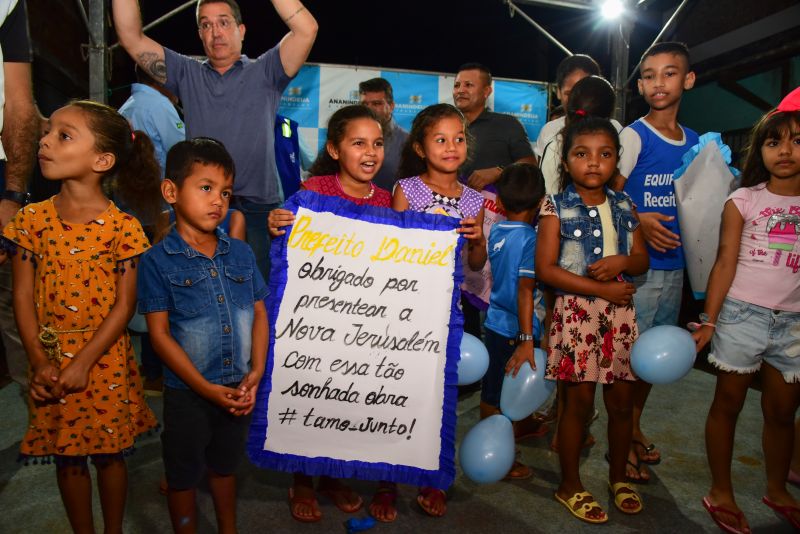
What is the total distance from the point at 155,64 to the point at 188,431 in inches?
78.9

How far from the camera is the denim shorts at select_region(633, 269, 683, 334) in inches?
111

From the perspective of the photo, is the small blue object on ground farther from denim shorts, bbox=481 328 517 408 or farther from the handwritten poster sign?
denim shorts, bbox=481 328 517 408

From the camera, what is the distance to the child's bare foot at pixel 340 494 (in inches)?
95.8

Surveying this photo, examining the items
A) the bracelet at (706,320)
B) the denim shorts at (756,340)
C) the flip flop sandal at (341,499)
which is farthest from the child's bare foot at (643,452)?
the flip flop sandal at (341,499)

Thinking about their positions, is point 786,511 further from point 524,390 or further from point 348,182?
point 348,182

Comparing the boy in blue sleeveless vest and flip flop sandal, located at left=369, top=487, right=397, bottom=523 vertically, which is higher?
the boy in blue sleeveless vest

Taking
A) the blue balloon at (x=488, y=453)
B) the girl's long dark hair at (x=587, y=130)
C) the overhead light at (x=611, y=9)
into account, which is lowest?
the blue balloon at (x=488, y=453)

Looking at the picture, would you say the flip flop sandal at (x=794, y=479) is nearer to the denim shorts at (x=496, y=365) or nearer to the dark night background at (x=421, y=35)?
the denim shorts at (x=496, y=365)

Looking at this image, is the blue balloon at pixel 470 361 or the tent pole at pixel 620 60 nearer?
the blue balloon at pixel 470 361

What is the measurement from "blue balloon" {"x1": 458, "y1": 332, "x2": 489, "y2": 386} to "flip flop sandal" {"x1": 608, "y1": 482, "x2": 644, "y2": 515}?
869 mm

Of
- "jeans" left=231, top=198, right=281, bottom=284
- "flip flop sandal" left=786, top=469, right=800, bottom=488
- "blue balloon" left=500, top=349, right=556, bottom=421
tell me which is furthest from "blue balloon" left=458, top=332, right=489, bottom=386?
"flip flop sandal" left=786, top=469, right=800, bottom=488

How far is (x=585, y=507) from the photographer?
95.5 inches

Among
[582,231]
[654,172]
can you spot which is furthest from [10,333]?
[654,172]

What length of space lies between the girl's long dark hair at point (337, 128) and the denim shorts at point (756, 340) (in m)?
1.75
